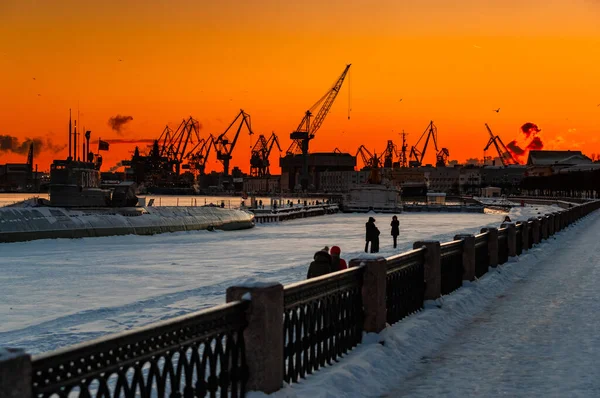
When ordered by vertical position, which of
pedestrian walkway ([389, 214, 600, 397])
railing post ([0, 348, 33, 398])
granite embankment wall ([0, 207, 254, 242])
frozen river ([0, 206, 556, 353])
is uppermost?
railing post ([0, 348, 33, 398])

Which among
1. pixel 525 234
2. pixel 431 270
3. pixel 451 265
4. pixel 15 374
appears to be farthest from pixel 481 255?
pixel 15 374

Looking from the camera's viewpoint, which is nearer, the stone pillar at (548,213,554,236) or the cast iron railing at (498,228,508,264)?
the cast iron railing at (498,228,508,264)

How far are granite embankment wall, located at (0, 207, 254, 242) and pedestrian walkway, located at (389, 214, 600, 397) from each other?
98.0 ft

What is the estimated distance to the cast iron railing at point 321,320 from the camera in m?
9.62

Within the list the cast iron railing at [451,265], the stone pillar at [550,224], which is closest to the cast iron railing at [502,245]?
the cast iron railing at [451,265]

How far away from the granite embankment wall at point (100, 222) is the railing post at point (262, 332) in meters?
35.3

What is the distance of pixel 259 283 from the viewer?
863cm

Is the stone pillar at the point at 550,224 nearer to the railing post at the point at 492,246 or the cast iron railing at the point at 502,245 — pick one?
the cast iron railing at the point at 502,245

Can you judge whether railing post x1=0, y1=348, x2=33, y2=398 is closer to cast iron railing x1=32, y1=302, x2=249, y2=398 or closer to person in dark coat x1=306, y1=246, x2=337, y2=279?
cast iron railing x1=32, y1=302, x2=249, y2=398

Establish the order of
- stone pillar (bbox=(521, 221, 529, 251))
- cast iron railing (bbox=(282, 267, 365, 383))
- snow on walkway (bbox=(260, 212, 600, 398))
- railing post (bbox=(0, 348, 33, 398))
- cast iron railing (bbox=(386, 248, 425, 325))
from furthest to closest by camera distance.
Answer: stone pillar (bbox=(521, 221, 529, 251)) → cast iron railing (bbox=(386, 248, 425, 325)) → snow on walkway (bbox=(260, 212, 600, 398)) → cast iron railing (bbox=(282, 267, 365, 383)) → railing post (bbox=(0, 348, 33, 398))

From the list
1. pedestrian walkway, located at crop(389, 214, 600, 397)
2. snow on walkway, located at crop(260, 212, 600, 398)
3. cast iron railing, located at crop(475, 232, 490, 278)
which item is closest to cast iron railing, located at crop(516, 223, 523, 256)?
cast iron railing, located at crop(475, 232, 490, 278)

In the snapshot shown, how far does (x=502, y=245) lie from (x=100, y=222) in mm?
28050

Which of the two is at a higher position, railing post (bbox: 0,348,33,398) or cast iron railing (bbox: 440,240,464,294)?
railing post (bbox: 0,348,33,398)

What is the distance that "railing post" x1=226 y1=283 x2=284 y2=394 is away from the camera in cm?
850
